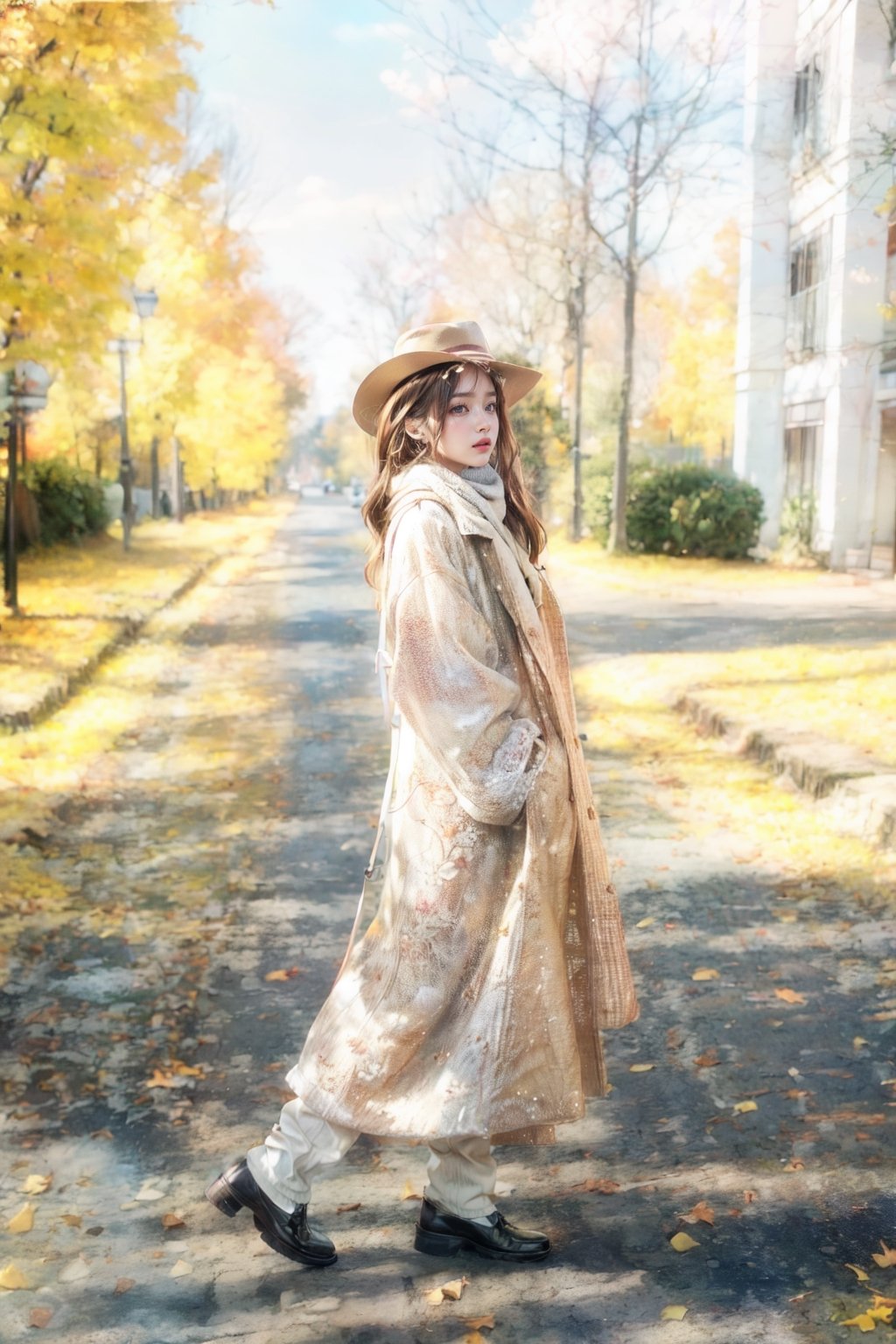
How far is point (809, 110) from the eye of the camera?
23266 mm

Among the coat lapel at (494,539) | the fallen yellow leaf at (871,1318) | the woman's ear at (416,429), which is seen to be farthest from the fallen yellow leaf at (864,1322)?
the woman's ear at (416,429)

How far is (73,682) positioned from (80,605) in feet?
17.4

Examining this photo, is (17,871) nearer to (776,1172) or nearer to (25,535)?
(776,1172)

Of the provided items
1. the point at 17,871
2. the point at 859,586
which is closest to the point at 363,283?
the point at 859,586

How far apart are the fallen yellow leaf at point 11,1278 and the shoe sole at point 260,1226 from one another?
0.45 meters

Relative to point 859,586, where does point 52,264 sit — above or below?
above

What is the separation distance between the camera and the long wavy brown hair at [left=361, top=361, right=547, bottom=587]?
3074mm

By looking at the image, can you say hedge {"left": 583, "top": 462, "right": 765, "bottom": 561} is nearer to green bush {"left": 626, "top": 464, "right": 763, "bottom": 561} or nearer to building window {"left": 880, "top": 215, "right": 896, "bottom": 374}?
green bush {"left": 626, "top": 464, "right": 763, "bottom": 561}

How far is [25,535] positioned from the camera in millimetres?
22484

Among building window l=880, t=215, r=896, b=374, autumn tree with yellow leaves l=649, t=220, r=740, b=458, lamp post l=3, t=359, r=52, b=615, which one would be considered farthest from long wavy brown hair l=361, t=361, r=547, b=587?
autumn tree with yellow leaves l=649, t=220, r=740, b=458

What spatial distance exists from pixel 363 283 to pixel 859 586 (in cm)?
4226

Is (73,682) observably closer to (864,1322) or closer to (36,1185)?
(36,1185)

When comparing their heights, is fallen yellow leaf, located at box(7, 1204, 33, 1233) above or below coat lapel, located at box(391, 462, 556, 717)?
below

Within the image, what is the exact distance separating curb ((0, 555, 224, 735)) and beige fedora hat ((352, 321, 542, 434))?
6693 mm
